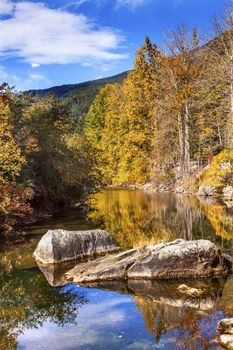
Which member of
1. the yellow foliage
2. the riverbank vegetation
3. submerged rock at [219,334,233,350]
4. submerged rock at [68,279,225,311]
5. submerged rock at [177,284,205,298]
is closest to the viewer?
submerged rock at [219,334,233,350]

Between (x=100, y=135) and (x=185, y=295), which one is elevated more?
(x=100, y=135)

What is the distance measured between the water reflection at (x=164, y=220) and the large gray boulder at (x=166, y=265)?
2308 mm

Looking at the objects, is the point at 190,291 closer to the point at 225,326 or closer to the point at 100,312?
the point at 100,312

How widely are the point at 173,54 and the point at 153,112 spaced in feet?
28.0

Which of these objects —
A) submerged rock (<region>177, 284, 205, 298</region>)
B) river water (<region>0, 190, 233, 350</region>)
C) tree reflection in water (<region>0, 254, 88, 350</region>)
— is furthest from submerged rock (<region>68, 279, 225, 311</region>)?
tree reflection in water (<region>0, 254, 88, 350</region>)

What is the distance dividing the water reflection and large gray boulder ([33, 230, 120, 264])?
1.44m

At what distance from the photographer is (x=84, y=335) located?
→ 1086 centimetres

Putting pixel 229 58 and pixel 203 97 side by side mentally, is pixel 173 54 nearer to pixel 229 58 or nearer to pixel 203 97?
pixel 203 97

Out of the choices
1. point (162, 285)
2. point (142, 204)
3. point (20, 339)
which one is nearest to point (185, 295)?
point (162, 285)

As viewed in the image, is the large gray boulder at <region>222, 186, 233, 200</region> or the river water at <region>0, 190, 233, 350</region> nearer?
the river water at <region>0, 190, 233, 350</region>

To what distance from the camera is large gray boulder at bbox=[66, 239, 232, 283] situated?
50.5 feet

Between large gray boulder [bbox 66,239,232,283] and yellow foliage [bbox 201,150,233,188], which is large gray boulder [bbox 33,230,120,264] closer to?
large gray boulder [bbox 66,239,232,283]

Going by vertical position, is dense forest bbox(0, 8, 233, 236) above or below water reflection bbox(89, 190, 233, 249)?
above

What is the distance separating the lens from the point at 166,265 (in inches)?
607
